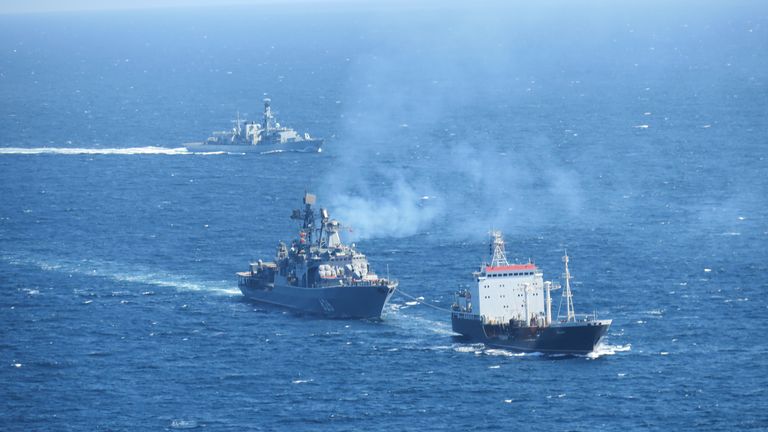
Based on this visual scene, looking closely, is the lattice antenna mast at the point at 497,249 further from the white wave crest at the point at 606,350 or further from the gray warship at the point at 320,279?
the white wave crest at the point at 606,350

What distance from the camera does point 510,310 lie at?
163 metres

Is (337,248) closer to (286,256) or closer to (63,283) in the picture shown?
(286,256)

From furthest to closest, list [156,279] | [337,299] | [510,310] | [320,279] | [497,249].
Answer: [156,279], [320,279], [337,299], [497,249], [510,310]

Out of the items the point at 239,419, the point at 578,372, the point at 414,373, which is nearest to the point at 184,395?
the point at 239,419

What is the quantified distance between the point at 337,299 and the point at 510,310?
20.1 m

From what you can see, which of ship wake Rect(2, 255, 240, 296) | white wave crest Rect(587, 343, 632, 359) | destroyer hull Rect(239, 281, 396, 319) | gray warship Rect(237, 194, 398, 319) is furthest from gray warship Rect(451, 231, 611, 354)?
ship wake Rect(2, 255, 240, 296)

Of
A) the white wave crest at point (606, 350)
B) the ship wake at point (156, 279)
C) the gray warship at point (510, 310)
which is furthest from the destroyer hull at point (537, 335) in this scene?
the ship wake at point (156, 279)

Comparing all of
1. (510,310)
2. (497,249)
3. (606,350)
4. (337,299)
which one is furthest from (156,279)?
(606,350)

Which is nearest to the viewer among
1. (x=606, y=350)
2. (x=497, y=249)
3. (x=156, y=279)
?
(x=606, y=350)

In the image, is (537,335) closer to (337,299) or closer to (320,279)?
(337,299)

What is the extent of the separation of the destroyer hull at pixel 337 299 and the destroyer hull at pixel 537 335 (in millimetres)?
10660

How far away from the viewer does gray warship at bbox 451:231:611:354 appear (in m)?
158

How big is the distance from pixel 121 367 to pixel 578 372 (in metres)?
40.7

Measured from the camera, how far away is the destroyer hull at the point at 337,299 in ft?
566
